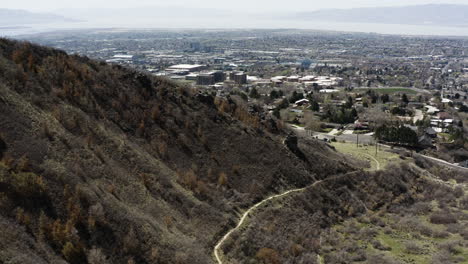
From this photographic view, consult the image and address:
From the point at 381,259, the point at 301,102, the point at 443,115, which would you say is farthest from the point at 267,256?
the point at 443,115

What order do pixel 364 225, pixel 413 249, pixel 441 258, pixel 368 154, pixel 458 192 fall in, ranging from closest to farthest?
pixel 441 258 → pixel 413 249 → pixel 364 225 → pixel 458 192 → pixel 368 154

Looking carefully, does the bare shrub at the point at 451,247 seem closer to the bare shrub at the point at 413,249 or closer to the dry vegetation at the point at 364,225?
the dry vegetation at the point at 364,225

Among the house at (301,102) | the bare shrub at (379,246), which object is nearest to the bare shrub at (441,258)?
the bare shrub at (379,246)

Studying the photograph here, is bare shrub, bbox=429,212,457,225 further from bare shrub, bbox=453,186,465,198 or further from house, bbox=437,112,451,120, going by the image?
house, bbox=437,112,451,120

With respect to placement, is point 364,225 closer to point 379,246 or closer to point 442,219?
point 379,246

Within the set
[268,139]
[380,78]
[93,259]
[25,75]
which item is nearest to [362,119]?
[268,139]

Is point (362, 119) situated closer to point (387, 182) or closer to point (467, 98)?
point (387, 182)
